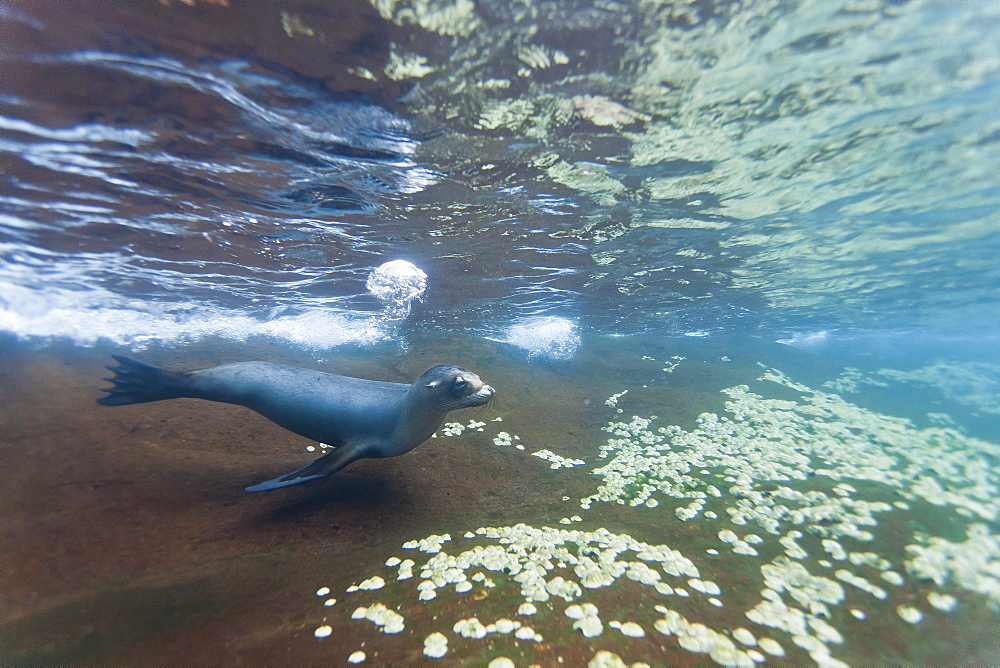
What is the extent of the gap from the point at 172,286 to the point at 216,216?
8436mm

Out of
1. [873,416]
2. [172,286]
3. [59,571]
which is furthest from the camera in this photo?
[172,286]

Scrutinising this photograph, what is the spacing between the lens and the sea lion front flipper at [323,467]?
4191 millimetres

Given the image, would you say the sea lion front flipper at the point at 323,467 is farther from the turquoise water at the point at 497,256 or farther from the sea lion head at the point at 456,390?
the sea lion head at the point at 456,390

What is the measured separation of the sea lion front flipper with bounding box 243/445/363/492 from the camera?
4191mm

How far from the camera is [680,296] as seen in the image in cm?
1705

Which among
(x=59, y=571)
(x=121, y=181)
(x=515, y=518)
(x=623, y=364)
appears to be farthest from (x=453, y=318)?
(x=59, y=571)

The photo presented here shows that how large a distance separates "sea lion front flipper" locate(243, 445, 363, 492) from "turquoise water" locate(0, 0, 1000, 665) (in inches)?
26.8

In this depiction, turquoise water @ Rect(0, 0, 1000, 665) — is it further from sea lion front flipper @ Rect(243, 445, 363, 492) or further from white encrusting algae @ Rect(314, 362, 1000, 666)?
sea lion front flipper @ Rect(243, 445, 363, 492)

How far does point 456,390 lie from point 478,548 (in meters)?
1.84

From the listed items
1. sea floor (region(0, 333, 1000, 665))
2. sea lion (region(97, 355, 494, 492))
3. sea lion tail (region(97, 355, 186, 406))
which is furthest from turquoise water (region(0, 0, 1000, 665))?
sea lion tail (region(97, 355, 186, 406))

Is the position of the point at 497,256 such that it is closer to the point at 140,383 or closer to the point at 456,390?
the point at 456,390

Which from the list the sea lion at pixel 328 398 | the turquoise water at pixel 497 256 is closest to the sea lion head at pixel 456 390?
the sea lion at pixel 328 398

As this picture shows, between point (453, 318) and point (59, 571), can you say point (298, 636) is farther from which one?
point (453, 318)

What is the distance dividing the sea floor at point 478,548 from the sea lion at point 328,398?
3.26 ft
